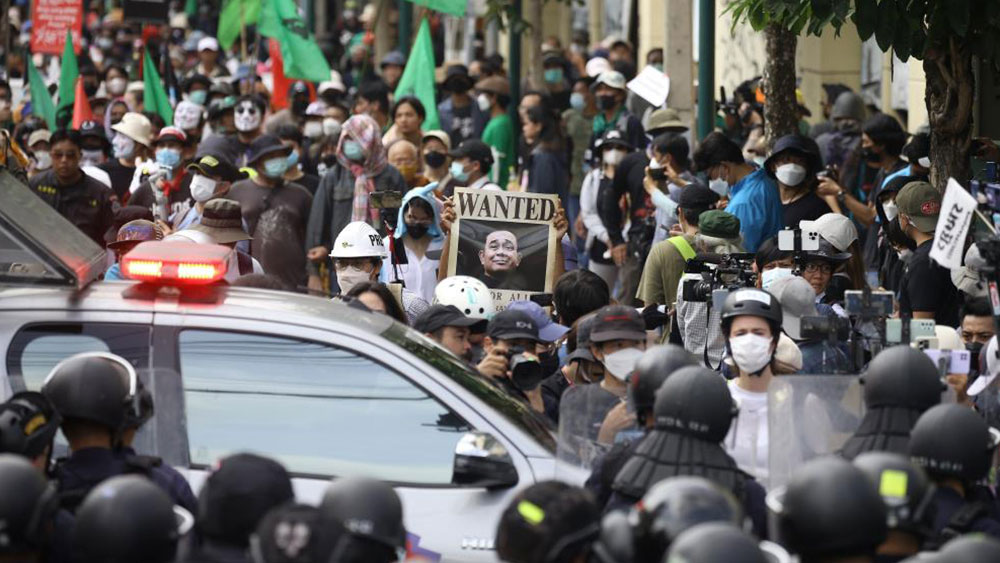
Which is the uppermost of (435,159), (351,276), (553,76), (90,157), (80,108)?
(553,76)

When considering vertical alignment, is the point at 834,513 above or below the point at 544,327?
below

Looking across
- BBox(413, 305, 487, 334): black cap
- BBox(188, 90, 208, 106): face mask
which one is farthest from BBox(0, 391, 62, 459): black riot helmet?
BBox(188, 90, 208, 106): face mask

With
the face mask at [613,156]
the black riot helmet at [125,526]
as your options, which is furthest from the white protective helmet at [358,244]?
the black riot helmet at [125,526]

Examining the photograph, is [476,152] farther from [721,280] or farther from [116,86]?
[116,86]

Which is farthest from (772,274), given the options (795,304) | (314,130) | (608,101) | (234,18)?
(234,18)

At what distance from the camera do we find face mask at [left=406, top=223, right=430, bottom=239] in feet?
33.1

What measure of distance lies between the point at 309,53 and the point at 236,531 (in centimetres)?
1309

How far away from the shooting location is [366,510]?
4.20 m

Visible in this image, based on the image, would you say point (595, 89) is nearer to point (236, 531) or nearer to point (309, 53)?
point (309, 53)

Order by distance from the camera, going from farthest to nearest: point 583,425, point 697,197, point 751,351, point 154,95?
point 154,95
point 697,197
point 751,351
point 583,425

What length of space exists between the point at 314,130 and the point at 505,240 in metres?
7.05

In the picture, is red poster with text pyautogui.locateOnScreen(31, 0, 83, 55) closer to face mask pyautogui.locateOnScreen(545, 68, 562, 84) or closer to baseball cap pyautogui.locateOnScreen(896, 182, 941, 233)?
face mask pyautogui.locateOnScreen(545, 68, 562, 84)

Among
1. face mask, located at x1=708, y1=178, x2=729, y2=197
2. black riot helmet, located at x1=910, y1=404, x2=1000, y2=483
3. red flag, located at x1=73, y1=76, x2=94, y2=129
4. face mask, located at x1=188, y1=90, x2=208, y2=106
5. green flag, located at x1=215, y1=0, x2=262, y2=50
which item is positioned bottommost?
black riot helmet, located at x1=910, y1=404, x2=1000, y2=483

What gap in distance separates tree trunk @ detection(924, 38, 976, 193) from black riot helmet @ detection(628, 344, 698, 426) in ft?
11.9
